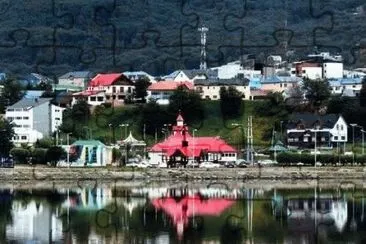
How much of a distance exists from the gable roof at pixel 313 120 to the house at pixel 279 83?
6507 mm

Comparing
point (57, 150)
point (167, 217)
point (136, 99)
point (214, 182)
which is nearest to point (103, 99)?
point (136, 99)

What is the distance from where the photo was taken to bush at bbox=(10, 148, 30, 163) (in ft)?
122

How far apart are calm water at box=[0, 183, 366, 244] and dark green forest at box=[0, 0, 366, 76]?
3184cm

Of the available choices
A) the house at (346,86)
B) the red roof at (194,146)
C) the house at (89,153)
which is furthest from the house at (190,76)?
the house at (89,153)

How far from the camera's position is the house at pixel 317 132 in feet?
134

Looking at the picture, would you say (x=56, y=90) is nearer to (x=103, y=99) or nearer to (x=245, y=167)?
(x=103, y=99)

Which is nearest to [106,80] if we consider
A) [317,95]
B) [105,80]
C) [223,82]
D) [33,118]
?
[105,80]

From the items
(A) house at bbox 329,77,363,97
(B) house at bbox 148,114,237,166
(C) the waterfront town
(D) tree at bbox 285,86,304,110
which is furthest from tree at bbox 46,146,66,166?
(A) house at bbox 329,77,363,97

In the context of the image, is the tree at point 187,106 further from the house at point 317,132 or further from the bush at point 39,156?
the bush at point 39,156

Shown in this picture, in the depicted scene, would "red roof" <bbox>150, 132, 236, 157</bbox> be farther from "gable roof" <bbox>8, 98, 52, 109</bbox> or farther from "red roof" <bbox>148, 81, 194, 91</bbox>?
"red roof" <bbox>148, 81, 194, 91</bbox>

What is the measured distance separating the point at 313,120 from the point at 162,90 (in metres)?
6.86

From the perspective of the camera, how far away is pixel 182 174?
114 ft

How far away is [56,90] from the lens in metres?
50.2

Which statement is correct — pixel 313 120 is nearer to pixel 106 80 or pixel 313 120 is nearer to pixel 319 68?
pixel 106 80
